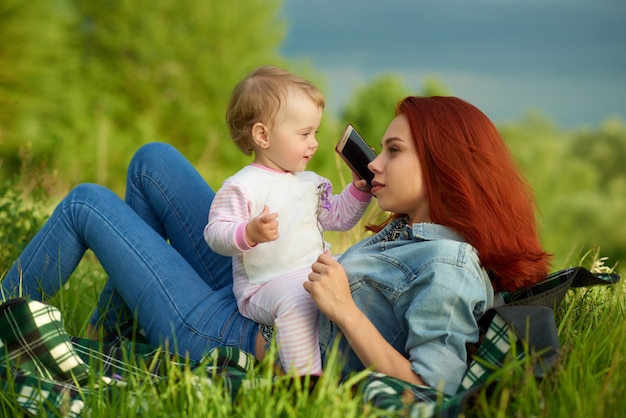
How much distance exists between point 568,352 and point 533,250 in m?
0.35

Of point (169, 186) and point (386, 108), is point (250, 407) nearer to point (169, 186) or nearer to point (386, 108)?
point (169, 186)

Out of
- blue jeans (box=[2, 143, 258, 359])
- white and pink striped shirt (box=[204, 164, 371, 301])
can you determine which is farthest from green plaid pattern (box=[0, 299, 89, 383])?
white and pink striped shirt (box=[204, 164, 371, 301])

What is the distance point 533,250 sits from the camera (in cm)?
229

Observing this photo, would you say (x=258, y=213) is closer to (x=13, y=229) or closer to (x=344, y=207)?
(x=344, y=207)

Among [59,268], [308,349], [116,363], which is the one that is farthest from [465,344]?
[59,268]

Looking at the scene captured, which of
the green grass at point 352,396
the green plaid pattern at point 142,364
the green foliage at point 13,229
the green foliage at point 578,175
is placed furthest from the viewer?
the green foliage at point 578,175

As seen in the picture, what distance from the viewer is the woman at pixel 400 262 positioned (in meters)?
2.03

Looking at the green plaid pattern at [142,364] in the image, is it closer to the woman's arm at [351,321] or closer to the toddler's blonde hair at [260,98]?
the woman's arm at [351,321]

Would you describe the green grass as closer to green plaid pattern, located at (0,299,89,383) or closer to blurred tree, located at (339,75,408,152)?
green plaid pattern, located at (0,299,89,383)

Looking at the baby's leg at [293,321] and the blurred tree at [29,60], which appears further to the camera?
the blurred tree at [29,60]

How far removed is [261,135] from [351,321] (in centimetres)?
88

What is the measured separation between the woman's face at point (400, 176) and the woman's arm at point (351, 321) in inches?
14.2

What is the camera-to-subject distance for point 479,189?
88.9 inches

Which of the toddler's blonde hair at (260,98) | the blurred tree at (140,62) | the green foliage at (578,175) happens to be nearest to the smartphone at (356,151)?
the toddler's blonde hair at (260,98)
